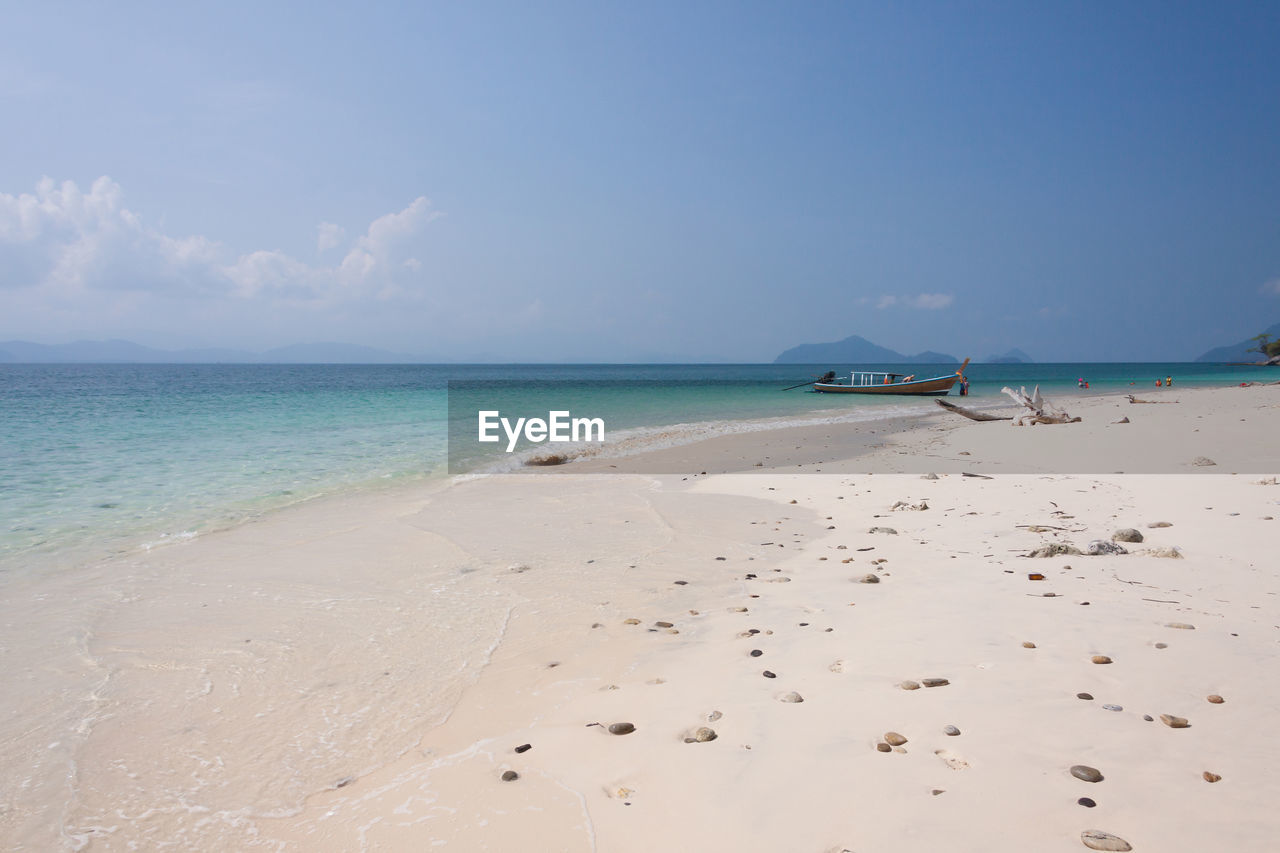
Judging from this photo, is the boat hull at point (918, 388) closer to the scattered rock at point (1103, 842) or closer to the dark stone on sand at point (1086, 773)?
the dark stone on sand at point (1086, 773)

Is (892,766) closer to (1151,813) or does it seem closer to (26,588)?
(1151,813)

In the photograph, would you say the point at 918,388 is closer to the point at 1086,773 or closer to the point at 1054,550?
the point at 1054,550

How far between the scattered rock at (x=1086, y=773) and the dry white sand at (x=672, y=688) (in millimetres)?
36

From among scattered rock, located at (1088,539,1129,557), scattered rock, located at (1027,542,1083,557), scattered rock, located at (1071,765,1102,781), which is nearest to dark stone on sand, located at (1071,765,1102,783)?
scattered rock, located at (1071,765,1102,781)

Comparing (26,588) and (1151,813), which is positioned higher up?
(1151,813)

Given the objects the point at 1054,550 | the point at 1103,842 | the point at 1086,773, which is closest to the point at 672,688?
the point at 1086,773

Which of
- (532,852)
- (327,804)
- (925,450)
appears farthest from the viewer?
(925,450)

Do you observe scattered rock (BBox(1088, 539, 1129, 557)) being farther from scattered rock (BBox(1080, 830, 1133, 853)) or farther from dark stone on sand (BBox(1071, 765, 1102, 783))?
scattered rock (BBox(1080, 830, 1133, 853))

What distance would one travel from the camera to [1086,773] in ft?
9.12

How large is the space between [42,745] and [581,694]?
11.4ft

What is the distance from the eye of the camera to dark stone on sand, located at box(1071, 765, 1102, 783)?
9.04ft

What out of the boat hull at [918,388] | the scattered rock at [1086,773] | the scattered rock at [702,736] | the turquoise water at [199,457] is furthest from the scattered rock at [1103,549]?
the boat hull at [918,388]

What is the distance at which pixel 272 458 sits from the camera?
1734 cm

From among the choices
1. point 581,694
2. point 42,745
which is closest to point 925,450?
point 581,694
